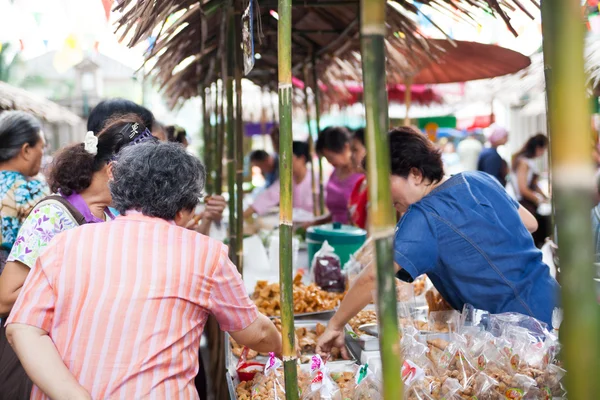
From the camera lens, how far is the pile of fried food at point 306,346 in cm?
224

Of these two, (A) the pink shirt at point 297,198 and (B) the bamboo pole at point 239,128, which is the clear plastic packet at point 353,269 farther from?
(A) the pink shirt at point 297,198

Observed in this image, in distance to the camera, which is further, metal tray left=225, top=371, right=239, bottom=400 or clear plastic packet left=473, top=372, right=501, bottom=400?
metal tray left=225, top=371, right=239, bottom=400

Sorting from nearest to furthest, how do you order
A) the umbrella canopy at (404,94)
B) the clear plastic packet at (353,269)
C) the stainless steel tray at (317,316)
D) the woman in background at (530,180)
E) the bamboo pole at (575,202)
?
the bamboo pole at (575,202) → the stainless steel tray at (317,316) → the clear plastic packet at (353,269) → the woman in background at (530,180) → the umbrella canopy at (404,94)

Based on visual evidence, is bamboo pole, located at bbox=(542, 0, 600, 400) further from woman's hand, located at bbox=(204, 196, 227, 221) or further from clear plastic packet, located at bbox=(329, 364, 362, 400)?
woman's hand, located at bbox=(204, 196, 227, 221)

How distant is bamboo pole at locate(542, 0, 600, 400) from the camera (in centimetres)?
66

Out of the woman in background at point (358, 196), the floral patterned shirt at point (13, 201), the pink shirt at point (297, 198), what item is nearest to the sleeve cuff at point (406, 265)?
the woman in background at point (358, 196)

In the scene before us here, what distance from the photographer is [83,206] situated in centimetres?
207

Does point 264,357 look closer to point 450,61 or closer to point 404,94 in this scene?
point 450,61

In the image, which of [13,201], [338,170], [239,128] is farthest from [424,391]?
[338,170]

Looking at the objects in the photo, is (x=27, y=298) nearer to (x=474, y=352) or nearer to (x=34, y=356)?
(x=34, y=356)

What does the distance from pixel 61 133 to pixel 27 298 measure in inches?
899

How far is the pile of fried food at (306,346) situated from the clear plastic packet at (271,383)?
0.23m

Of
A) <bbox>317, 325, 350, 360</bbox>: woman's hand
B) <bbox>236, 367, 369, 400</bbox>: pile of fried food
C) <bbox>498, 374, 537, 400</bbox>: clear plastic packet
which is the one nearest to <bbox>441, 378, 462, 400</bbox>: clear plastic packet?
<bbox>498, 374, 537, 400</bbox>: clear plastic packet

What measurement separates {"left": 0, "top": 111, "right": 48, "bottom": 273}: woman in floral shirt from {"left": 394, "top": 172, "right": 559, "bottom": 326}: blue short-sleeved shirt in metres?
2.18
